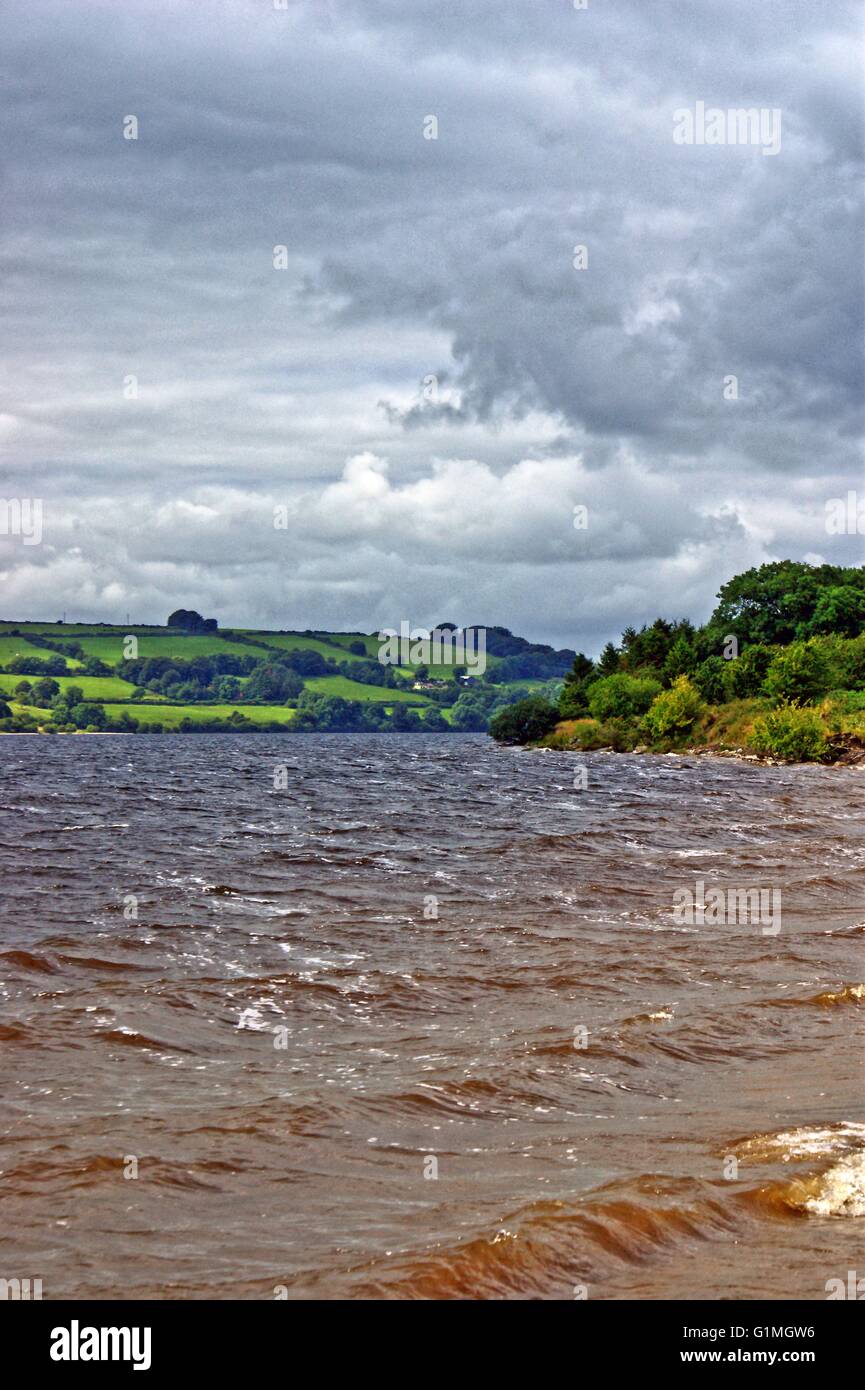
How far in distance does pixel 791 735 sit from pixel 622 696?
4321 centimetres

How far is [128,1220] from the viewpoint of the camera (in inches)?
370

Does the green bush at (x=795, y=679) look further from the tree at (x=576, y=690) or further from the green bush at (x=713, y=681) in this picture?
the tree at (x=576, y=690)

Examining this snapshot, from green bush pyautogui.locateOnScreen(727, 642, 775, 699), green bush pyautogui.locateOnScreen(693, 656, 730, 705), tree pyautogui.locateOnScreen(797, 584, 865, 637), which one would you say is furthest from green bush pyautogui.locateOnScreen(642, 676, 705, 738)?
tree pyautogui.locateOnScreen(797, 584, 865, 637)

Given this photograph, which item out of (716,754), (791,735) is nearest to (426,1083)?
(791,735)

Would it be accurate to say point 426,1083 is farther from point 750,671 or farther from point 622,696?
point 622,696

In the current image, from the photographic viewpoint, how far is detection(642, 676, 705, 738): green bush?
147 m

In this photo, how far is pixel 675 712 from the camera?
482 feet

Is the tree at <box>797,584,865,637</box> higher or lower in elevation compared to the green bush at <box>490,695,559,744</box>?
higher

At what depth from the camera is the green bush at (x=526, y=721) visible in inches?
7151

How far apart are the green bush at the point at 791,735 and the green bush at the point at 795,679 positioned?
668 centimetres

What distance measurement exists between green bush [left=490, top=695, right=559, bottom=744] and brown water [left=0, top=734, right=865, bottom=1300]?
14889 cm

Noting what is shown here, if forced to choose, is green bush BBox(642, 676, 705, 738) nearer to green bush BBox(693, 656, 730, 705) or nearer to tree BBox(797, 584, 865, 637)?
green bush BBox(693, 656, 730, 705)

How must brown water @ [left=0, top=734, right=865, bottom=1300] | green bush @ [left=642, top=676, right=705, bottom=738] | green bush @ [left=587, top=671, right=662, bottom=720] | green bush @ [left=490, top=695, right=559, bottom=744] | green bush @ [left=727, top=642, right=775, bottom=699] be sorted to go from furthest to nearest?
1. green bush @ [left=490, top=695, right=559, bottom=744]
2. green bush @ [left=587, top=671, right=662, bottom=720]
3. green bush @ [left=727, top=642, right=775, bottom=699]
4. green bush @ [left=642, top=676, right=705, bottom=738]
5. brown water @ [left=0, top=734, right=865, bottom=1300]

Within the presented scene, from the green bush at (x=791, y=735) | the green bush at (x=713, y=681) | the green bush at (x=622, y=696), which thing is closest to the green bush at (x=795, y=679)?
the green bush at (x=791, y=735)
